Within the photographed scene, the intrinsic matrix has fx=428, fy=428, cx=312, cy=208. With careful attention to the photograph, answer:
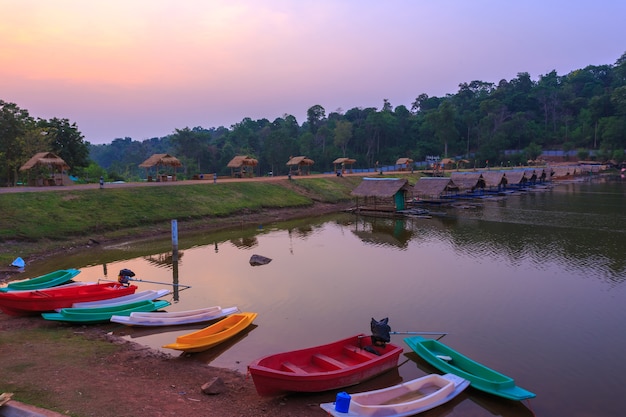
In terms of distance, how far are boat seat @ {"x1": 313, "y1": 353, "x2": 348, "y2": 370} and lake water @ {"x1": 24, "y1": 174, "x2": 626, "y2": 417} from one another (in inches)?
45.6

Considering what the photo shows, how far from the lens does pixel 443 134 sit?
367ft

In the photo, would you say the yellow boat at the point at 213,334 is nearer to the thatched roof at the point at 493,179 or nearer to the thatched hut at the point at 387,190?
the thatched hut at the point at 387,190

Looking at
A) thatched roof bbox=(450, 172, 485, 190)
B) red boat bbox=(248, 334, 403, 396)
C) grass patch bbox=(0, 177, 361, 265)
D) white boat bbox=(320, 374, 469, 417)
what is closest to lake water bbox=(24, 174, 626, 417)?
white boat bbox=(320, 374, 469, 417)

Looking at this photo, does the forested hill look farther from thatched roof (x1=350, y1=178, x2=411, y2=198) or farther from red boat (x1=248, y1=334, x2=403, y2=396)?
red boat (x1=248, y1=334, x2=403, y2=396)

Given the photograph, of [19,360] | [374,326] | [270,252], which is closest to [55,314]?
[19,360]

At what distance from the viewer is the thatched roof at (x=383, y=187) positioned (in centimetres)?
4428

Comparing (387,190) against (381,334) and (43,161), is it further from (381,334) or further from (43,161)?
(43,161)

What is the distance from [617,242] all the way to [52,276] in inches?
1314

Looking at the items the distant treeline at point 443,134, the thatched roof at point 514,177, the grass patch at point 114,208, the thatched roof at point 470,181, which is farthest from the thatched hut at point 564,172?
the grass patch at point 114,208

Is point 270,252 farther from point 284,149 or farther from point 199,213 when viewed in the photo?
point 284,149

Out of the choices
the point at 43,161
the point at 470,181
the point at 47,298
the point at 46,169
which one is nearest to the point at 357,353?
the point at 47,298

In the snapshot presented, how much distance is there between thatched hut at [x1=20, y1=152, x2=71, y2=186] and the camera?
42000 millimetres

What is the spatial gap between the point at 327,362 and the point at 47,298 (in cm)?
1115

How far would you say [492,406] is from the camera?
35.2 ft
